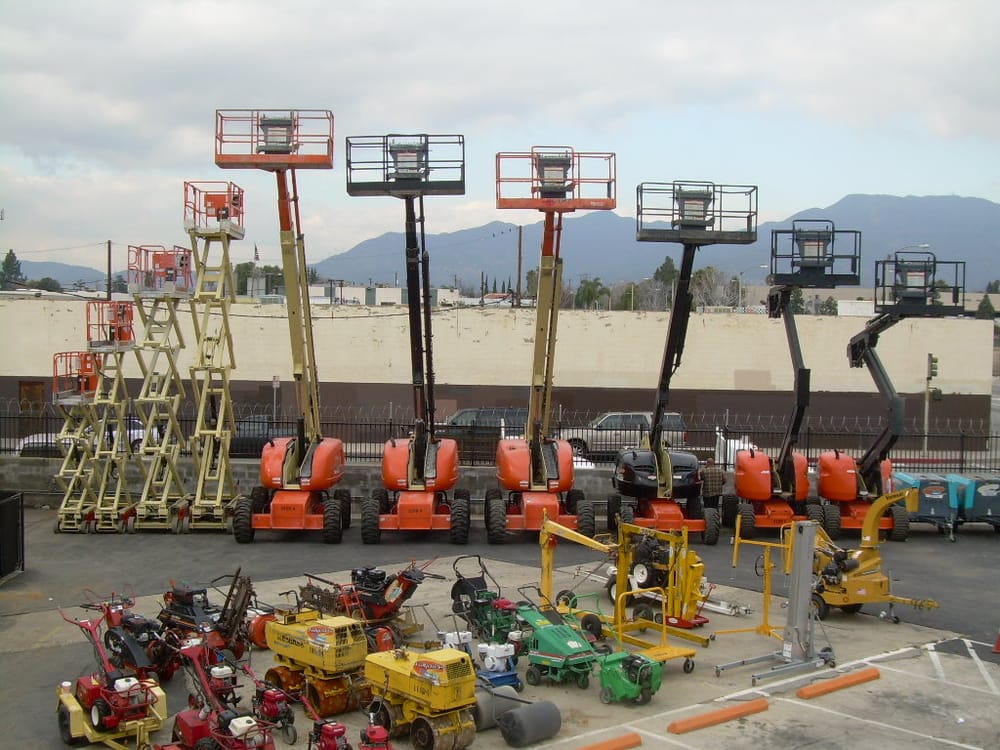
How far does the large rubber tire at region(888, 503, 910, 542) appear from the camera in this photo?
20141mm

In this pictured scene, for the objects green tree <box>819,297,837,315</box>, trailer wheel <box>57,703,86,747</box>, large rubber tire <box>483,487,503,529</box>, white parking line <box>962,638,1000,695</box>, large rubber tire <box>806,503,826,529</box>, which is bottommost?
white parking line <box>962,638,1000,695</box>

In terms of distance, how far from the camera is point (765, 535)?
20.6 m

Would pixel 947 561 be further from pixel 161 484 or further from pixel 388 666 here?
pixel 161 484

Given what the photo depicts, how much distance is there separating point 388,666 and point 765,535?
12417 mm

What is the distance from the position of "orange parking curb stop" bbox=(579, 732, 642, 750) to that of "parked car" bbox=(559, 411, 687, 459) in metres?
15.5

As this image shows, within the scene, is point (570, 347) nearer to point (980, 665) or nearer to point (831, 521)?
point (831, 521)

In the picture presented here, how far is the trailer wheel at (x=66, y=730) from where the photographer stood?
31.6 ft

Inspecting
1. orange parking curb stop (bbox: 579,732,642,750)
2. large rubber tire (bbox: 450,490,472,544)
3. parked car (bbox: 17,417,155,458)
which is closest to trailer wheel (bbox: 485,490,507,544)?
large rubber tire (bbox: 450,490,472,544)

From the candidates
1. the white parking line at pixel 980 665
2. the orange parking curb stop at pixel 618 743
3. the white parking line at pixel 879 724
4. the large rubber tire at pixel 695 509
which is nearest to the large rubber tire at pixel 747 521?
the large rubber tire at pixel 695 509

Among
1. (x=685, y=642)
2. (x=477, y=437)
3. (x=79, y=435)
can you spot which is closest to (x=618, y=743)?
(x=685, y=642)

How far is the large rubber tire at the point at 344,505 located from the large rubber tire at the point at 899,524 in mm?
10751

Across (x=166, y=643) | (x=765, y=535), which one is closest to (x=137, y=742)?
(x=166, y=643)

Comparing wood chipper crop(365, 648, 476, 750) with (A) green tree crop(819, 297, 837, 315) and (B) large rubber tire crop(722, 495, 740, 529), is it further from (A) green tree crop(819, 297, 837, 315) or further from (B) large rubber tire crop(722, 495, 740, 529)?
(A) green tree crop(819, 297, 837, 315)

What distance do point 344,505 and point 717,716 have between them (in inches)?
440
